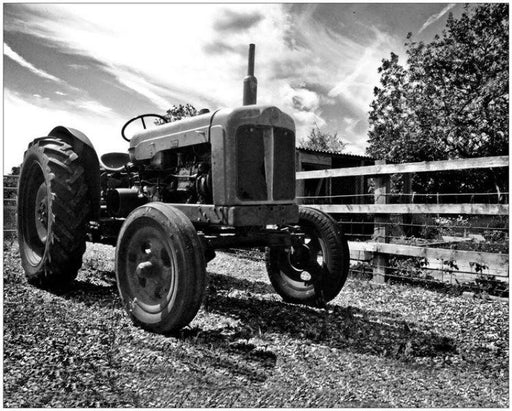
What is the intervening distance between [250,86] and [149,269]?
5.86 feet

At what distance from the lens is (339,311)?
4.36m

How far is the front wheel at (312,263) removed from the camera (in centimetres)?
436

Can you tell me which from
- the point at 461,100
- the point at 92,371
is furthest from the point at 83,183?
the point at 461,100

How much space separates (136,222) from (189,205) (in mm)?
481

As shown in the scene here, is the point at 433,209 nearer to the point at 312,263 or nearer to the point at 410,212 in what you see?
the point at 410,212

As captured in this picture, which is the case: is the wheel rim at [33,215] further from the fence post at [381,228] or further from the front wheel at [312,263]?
the fence post at [381,228]

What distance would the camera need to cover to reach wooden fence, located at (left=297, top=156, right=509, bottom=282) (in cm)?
498

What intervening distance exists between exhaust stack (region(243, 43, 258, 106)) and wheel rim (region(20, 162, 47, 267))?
276cm

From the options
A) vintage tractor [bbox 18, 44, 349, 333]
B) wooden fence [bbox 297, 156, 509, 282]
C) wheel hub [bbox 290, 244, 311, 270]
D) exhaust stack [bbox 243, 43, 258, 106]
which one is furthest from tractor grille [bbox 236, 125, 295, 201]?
wooden fence [bbox 297, 156, 509, 282]

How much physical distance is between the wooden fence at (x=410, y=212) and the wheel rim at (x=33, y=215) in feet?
13.2

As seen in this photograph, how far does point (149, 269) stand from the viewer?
357cm

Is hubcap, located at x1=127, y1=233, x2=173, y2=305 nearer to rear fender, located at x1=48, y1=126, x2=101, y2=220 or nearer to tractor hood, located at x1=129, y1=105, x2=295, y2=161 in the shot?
tractor hood, located at x1=129, y1=105, x2=295, y2=161

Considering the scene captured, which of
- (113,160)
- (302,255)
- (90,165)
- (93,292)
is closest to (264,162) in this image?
(302,255)

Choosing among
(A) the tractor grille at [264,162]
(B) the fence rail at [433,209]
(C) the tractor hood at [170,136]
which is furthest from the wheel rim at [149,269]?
(B) the fence rail at [433,209]
